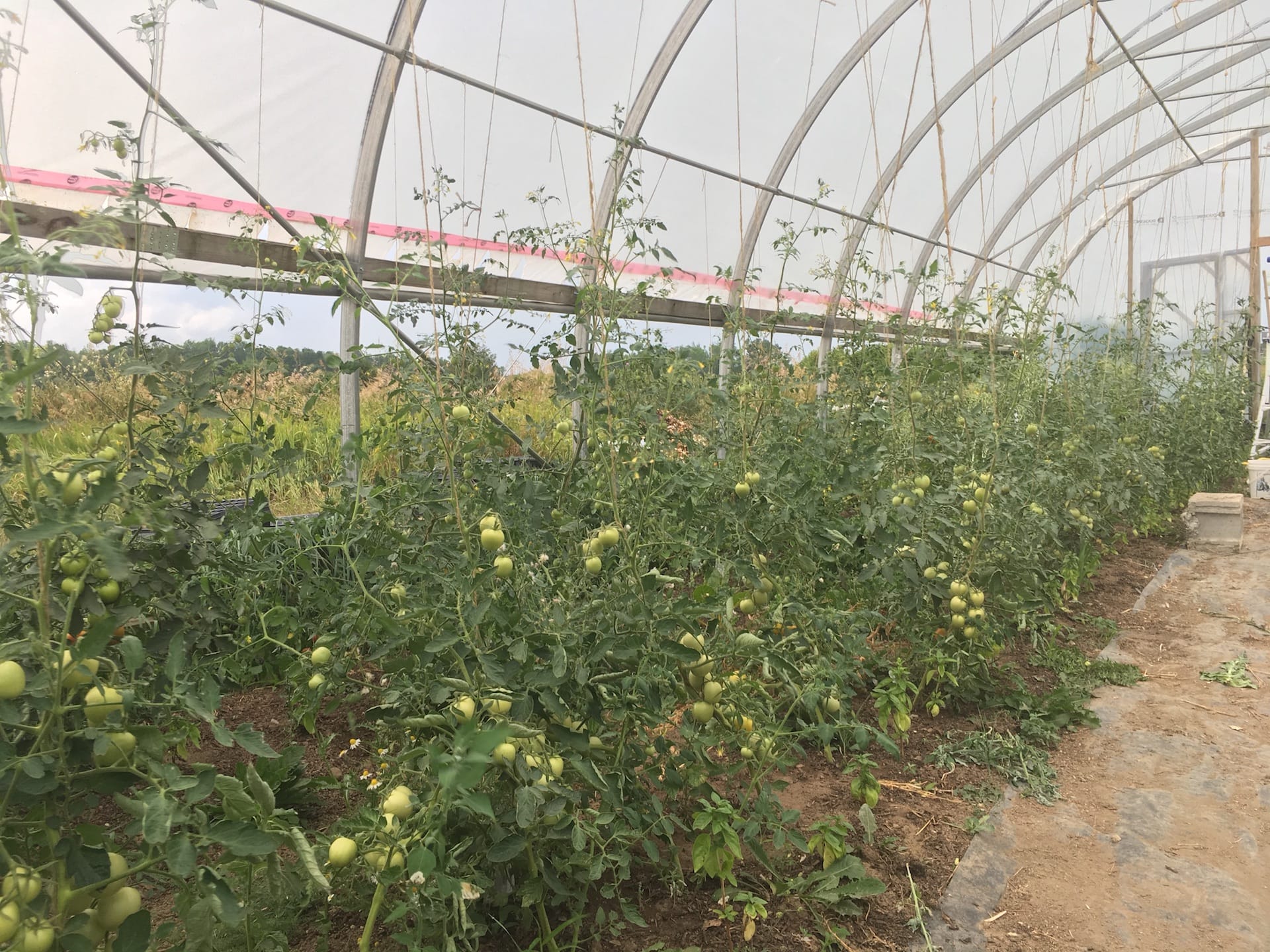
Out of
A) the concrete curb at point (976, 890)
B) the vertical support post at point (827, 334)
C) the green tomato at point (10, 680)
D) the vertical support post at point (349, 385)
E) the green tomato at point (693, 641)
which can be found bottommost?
the concrete curb at point (976, 890)

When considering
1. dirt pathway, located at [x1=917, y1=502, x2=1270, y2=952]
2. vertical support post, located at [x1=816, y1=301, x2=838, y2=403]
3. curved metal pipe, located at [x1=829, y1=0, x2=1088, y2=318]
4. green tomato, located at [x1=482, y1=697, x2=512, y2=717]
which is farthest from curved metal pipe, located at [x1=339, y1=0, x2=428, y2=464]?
curved metal pipe, located at [x1=829, y1=0, x2=1088, y2=318]

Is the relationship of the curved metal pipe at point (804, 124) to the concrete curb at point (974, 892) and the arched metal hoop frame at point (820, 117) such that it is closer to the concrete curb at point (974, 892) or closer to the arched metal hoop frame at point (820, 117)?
the arched metal hoop frame at point (820, 117)

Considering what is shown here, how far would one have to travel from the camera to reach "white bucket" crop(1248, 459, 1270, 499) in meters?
6.31

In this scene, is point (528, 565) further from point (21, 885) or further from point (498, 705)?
point (21, 885)

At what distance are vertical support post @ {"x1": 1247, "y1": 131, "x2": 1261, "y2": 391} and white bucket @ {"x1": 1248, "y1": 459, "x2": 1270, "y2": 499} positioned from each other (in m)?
2.21

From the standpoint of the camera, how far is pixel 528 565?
1.66 metres

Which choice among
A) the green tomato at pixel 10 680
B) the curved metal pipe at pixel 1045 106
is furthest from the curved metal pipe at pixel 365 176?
the curved metal pipe at pixel 1045 106

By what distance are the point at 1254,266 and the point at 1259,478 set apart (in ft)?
9.04

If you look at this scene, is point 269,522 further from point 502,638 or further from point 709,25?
point 709,25

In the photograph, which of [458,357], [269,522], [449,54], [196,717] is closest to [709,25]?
[449,54]

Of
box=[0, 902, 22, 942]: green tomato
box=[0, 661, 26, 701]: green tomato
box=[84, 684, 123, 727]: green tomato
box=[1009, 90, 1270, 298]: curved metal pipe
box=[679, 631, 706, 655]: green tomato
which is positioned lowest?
box=[0, 902, 22, 942]: green tomato

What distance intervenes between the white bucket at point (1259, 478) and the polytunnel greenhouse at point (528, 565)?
99 centimetres

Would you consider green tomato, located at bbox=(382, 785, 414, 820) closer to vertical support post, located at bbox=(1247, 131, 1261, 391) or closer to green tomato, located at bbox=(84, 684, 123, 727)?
green tomato, located at bbox=(84, 684, 123, 727)

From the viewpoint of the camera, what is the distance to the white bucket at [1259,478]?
6.31 metres
